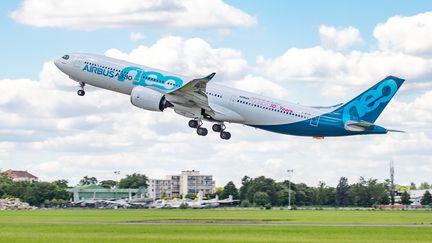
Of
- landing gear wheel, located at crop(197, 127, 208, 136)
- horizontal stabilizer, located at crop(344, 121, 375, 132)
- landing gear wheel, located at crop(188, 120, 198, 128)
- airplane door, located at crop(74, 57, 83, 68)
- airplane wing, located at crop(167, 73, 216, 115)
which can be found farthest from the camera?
airplane door, located at crop(74, 57, 83, 68)

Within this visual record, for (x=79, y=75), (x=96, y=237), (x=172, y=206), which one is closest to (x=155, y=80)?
(x=79, y=75)

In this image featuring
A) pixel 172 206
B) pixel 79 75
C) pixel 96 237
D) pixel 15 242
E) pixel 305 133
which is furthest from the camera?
pixel 172 206

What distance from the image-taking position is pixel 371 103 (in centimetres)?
9619

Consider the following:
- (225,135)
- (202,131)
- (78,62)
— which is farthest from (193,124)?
(78,62)

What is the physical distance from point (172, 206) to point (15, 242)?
130556 mm

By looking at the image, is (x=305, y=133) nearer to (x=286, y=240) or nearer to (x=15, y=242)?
(x=286, y=240)

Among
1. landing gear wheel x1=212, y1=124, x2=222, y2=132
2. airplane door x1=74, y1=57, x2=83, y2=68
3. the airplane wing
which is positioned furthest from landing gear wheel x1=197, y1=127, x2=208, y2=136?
airplane door x1=74, y1=57, x2=83, y2=68

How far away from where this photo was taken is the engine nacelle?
99.3m

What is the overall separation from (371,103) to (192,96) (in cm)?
1861

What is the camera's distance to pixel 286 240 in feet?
237

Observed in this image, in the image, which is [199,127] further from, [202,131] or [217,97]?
[217,97]

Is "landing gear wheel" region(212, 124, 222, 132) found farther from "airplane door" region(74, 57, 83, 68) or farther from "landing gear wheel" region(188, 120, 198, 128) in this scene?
"airplane door" region(74, 57, 83, 68)

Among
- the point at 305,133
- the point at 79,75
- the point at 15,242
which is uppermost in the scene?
the point at 79,75

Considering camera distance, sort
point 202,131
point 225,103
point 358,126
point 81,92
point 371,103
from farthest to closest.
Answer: point 81,92 → point 202,131 → point 225,103 → point 371,103 → point 358,126
